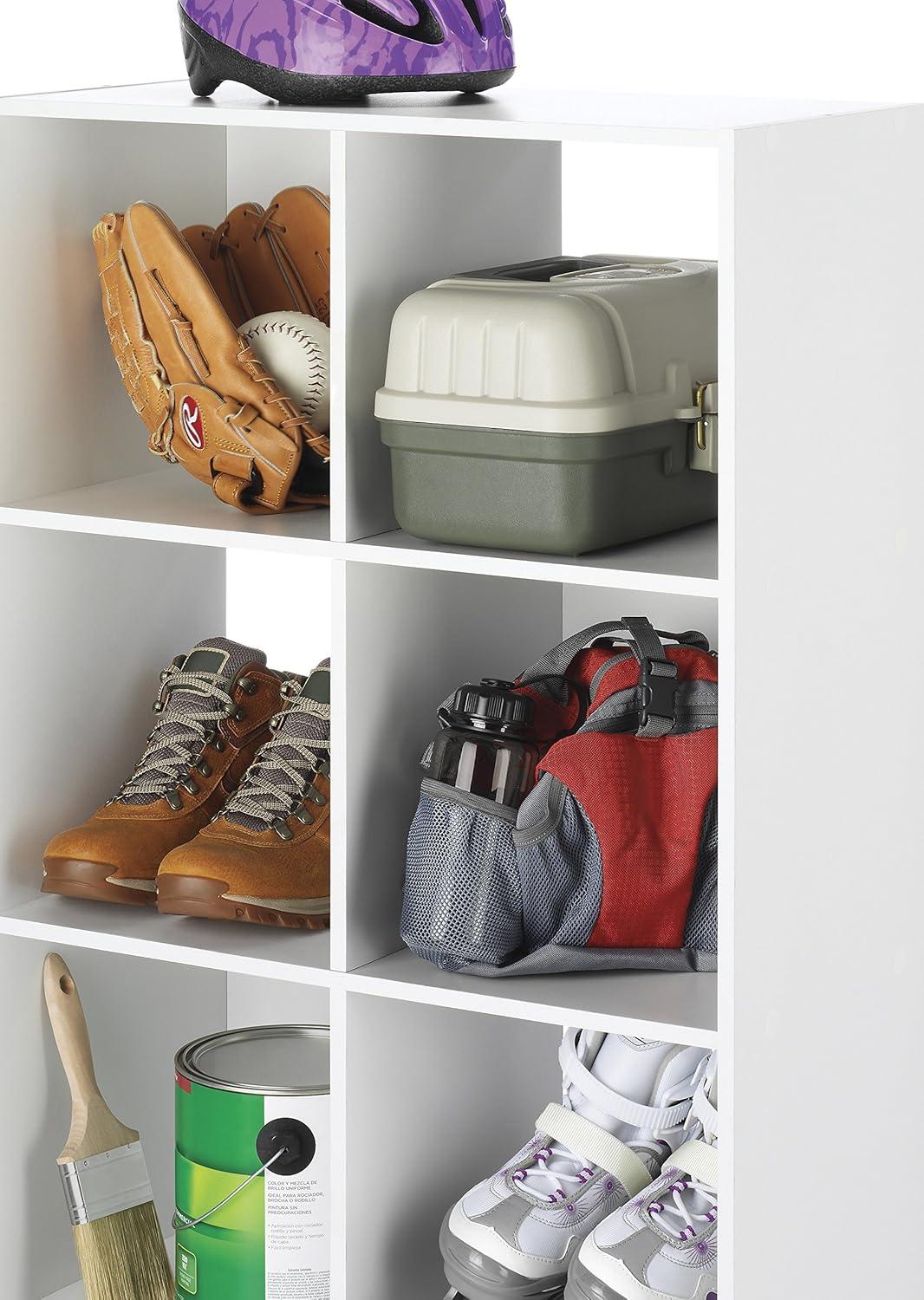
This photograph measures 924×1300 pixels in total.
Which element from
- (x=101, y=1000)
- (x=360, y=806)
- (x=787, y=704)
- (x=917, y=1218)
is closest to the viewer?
(x=787, y=704)

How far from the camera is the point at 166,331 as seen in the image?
2.39 m

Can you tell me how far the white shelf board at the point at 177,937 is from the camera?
2.35 m

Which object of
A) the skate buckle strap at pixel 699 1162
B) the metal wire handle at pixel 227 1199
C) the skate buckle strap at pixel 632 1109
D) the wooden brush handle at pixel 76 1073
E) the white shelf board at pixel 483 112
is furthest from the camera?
the wooden brush handle at pixel 76 1073

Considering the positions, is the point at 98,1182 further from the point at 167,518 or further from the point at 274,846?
the point at 167,518

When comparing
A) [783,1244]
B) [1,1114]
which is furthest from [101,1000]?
[783,1244]

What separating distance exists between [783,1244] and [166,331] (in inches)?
44.5

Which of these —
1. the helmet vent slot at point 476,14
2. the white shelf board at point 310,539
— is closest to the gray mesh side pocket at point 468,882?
the white shelf board at point 310,539

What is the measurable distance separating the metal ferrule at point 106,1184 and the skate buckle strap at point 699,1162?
69cm

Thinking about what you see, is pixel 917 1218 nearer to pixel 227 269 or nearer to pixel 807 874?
pixel 807 874

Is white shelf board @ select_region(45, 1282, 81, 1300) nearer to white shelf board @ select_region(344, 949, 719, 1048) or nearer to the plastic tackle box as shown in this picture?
white shelf board @ select_region(344, 949, 719, 1048)

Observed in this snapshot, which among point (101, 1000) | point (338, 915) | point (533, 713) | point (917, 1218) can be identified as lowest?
point (917, 1218)

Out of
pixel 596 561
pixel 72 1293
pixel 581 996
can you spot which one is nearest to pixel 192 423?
pixel 596 561

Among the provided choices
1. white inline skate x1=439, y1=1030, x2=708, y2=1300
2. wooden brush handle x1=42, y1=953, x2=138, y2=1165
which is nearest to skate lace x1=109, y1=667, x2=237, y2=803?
wooden brush handle x1=42, y1=953, x2=138, y2=1165

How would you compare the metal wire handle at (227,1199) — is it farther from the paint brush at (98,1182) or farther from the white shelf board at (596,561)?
the white shelf board at (596,561)
